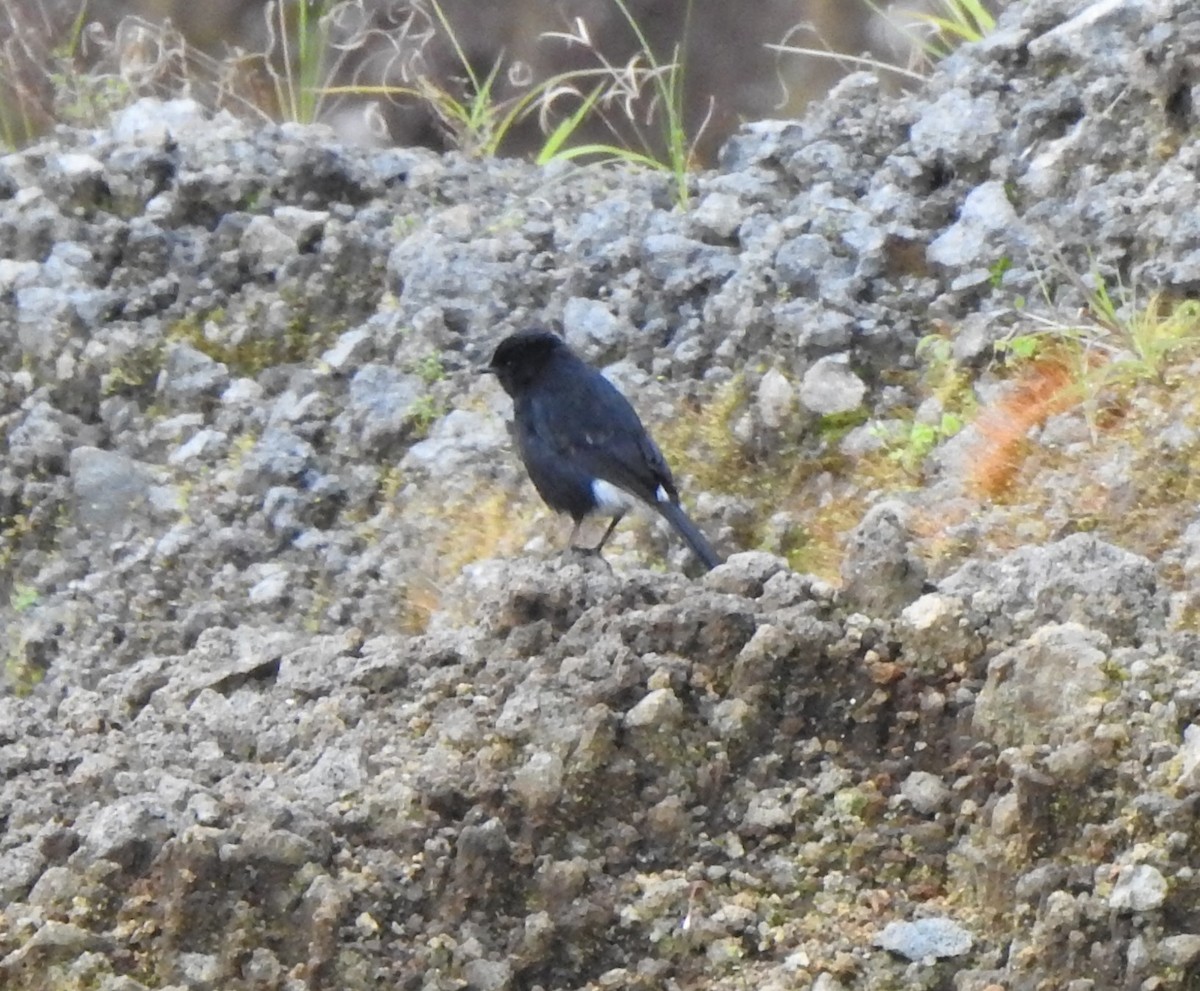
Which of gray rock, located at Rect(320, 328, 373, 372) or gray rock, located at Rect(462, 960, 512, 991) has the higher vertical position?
gray rock, located at Rect(462, 960, 512, 991)

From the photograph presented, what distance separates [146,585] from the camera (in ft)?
15.3

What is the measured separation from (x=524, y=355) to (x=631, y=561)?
0.74 metres

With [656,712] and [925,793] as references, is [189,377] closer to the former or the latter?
[656,712]

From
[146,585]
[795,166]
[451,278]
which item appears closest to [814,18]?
[795,166]

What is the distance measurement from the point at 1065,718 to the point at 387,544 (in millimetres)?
2395

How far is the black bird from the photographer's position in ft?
14.1

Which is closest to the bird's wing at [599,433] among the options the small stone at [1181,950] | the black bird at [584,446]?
the black bird at [584,446]

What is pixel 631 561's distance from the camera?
4.37 meters

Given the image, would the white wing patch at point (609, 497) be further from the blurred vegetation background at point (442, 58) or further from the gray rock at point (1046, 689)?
the blurred vegetation background at point (442, 58)

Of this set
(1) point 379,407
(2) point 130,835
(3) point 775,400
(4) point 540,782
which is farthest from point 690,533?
(2) point 130,835

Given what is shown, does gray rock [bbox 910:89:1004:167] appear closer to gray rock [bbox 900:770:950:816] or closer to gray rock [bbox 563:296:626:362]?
gray rock [bbox 563:296:626:362]

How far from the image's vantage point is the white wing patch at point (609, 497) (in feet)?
14.2

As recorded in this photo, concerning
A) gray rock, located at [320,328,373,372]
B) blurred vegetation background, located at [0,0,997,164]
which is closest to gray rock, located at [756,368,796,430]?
gray rock, located at [320,328,373,372]

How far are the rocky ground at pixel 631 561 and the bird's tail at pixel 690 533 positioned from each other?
0.19 m
